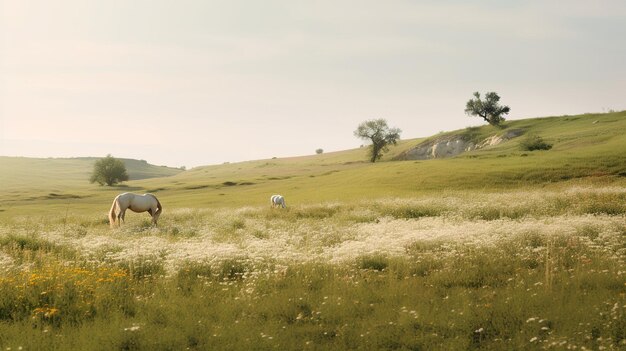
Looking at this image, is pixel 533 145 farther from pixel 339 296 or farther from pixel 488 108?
pixel 339 296

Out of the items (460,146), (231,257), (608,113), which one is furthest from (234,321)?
(608,113)

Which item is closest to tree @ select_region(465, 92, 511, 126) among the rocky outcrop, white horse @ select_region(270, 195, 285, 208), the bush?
the rocky outcrop

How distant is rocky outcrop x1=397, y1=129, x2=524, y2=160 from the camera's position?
93312 millimetres

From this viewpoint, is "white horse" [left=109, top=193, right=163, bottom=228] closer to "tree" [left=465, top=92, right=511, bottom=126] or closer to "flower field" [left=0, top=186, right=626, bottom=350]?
"flower field" [left=0, top=186, right=626, bottom=350]

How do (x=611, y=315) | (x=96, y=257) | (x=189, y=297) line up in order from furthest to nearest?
1. (x=96, y=257)
2. (x=189, y=297)
3. (x=611, y=315)

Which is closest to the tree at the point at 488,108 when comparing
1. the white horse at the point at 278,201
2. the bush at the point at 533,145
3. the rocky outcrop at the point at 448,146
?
the rocky outcrop at the point at 448,146

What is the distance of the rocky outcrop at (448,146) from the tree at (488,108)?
7068mm

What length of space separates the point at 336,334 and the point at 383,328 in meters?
0.78

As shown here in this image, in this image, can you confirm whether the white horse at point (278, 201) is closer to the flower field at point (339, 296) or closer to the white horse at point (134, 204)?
the white horse at point (134, 204)

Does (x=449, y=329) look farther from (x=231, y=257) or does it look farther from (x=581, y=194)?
(x=581, y=194)

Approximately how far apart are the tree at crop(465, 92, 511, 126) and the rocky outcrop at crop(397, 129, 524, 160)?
23.2ft

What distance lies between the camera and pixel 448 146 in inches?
4050

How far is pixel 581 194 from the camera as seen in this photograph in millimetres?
25578

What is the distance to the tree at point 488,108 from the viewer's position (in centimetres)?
10200
